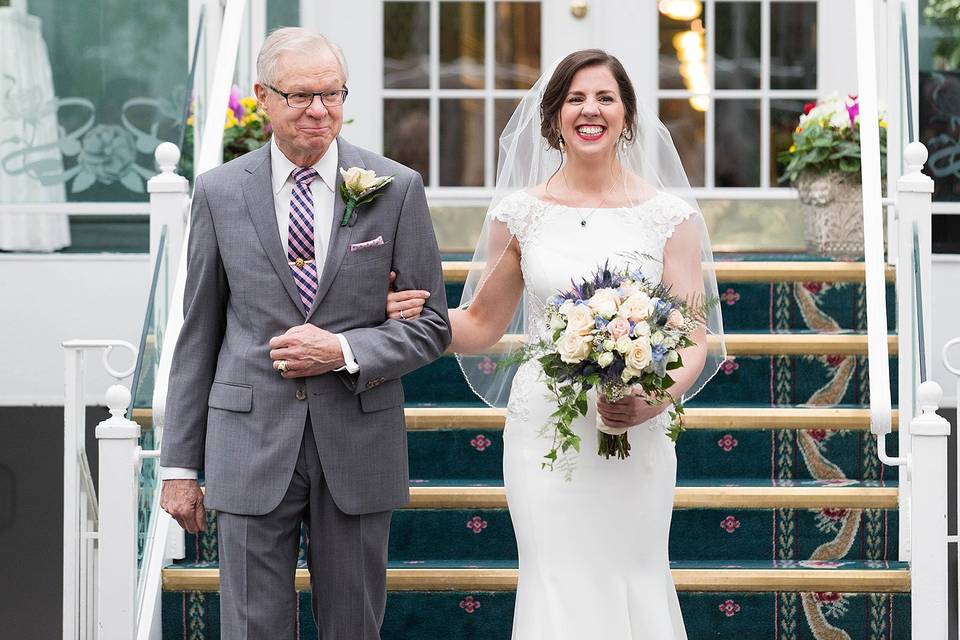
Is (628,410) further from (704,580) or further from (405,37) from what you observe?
(405,37)

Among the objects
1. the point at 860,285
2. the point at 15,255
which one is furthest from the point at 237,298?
the point at 15,255

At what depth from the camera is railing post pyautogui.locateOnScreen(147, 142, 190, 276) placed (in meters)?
4.88

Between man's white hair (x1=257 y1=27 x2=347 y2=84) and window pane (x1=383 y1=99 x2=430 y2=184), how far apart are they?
4.29 metres

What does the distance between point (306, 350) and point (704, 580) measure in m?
2.02

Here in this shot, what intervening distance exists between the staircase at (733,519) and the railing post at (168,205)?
0.73 m

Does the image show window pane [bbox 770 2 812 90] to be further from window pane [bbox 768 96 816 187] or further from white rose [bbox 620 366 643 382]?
white rose [bbox 620 366 643 382]

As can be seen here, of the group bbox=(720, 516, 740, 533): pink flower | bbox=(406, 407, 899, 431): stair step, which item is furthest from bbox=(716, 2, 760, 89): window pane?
bbox=(720, 516, 740, 533): pink flower

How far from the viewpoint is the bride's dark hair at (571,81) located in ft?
11.7

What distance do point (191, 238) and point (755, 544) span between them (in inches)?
97.1

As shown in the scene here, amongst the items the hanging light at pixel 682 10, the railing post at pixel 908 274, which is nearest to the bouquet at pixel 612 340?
the railing post at pixel 908 274

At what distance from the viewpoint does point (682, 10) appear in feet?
24.0

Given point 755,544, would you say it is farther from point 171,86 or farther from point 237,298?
point 171,86

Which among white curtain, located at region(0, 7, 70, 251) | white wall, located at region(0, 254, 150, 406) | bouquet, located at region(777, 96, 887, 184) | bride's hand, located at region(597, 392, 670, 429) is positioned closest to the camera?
bride's hand, located at region(597, 392, 670, 429)

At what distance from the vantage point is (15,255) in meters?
6.53
